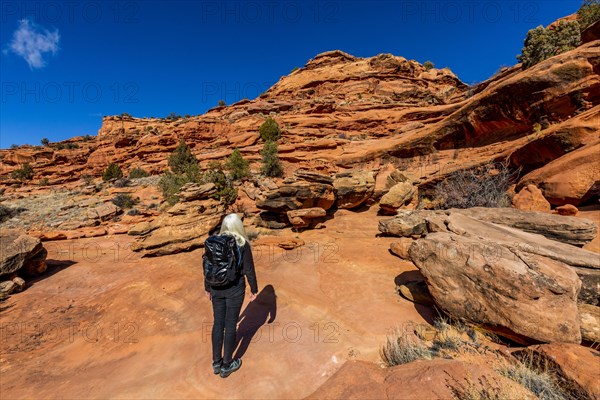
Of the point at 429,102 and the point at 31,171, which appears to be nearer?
the point at 429,102

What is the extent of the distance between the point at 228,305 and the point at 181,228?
6.00 m

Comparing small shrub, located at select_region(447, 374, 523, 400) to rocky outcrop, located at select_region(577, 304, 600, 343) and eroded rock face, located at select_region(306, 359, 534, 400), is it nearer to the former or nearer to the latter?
eroded rock face, located at select_region(306, 359, 534, 400)

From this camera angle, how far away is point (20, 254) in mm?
6906

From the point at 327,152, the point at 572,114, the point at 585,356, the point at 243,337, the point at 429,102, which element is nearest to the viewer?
the point at 585,356

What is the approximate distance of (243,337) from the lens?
11.7 ft

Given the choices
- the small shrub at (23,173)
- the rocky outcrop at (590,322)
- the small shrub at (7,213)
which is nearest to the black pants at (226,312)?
the rocky outcrop at (590,322)

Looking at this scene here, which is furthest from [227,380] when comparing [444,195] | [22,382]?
[444,195]

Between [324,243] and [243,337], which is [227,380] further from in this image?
[324,243]

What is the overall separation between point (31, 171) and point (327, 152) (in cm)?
4253

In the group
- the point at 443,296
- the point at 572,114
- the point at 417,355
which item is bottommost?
the point at 417,355

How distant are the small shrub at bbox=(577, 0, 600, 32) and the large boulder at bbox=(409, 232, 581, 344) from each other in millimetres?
23480

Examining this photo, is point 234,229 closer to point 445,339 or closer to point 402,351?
point 402,351

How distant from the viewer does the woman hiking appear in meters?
2.93
